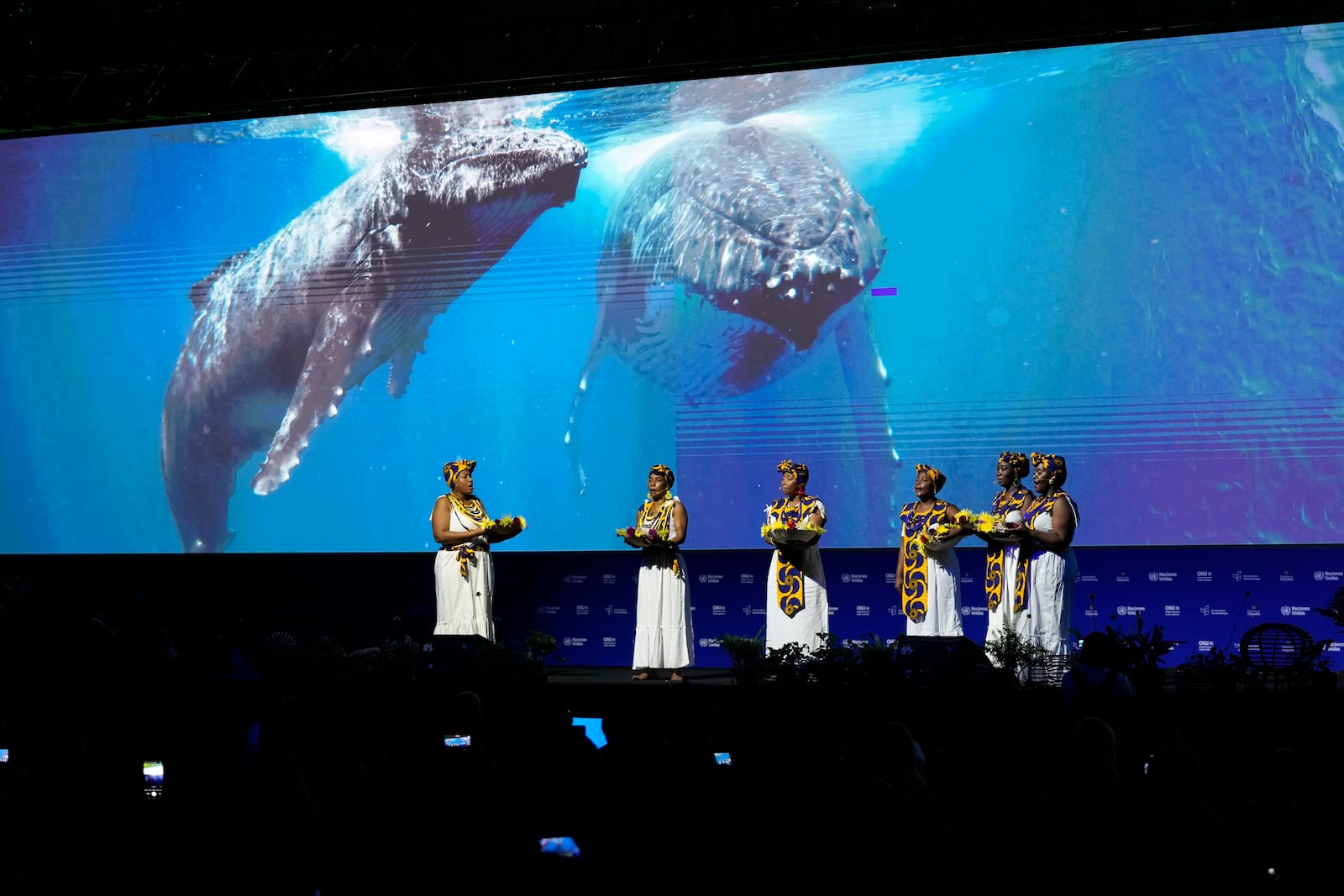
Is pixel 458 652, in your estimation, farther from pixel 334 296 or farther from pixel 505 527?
pixel 334 296

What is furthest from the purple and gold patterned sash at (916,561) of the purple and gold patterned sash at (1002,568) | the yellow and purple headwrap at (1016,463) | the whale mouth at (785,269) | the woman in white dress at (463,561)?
the woman in white dress at (463,561)

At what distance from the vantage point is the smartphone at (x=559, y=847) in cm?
278

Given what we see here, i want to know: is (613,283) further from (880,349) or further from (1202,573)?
(1202,573)

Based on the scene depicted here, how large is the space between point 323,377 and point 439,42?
2849 millimetres

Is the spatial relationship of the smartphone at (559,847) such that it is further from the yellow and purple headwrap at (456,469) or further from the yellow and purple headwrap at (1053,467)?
the yellow and purple headwrap at (456,469)

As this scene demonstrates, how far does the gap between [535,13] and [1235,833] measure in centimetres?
937

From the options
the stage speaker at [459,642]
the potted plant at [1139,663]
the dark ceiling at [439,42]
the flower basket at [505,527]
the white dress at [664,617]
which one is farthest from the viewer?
the dark ceiling at [439,42]

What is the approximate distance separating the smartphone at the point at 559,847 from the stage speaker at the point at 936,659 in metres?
3.13

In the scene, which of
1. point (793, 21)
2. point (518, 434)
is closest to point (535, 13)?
point (793, 21)

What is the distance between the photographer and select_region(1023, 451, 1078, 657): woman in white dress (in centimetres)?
843

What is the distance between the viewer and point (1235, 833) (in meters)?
3.21

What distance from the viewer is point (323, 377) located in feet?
36.9

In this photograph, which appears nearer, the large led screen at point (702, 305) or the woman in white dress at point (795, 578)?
the woman in white dress at point (795, 578)

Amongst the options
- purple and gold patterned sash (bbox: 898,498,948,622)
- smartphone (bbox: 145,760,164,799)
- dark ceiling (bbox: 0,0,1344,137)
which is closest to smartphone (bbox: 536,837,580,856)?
smartphone (bbox: 145,760,164,799)
